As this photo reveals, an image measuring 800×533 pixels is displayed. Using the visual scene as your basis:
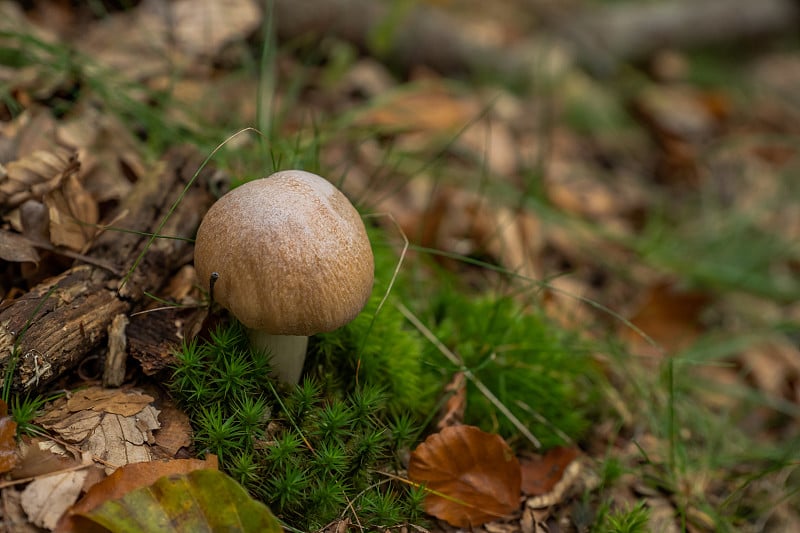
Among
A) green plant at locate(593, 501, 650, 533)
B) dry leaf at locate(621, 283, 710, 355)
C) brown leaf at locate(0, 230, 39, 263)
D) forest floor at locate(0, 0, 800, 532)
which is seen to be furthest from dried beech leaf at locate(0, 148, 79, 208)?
dry leaf at locate(621, 283, 710, 355)

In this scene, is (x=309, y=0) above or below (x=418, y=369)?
above

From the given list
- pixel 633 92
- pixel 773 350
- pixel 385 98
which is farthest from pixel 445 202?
pixel 633 92

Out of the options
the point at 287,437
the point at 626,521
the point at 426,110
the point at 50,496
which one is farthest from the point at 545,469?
the point at 426,110

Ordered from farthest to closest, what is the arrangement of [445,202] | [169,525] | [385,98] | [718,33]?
[718,33] < [385,98] < [445,202] < [169,525]

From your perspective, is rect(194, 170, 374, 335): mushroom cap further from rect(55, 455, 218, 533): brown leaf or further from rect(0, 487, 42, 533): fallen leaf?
rect(0, 487, 42, 533): fallen leaf

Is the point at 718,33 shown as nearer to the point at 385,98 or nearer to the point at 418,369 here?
the point at 385,98

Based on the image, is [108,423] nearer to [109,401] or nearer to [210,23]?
[109,401]
